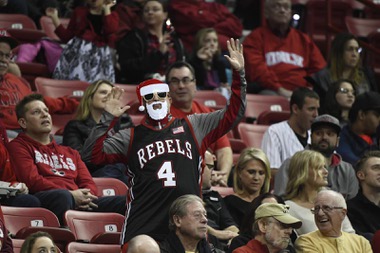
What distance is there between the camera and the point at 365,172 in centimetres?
945

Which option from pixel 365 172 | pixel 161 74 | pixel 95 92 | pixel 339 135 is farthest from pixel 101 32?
pixel 365 172

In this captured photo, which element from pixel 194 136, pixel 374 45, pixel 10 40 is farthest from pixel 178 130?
pixel 374 45

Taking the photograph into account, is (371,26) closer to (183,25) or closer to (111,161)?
(183,25)

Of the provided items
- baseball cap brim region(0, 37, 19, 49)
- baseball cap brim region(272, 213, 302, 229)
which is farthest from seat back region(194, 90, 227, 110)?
baseball cap brim region(272, 213, 302, 229)

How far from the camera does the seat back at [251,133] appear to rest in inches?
437

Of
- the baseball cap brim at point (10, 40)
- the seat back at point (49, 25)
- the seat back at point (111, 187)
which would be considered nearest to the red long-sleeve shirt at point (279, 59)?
the seat back at point (49, 25)

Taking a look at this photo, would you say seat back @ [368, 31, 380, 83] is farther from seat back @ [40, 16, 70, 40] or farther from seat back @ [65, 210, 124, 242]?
seat back @ [65, 210, 124, 242]

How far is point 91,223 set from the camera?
8.54 metres

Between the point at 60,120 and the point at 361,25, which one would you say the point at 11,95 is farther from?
the point at 361,25

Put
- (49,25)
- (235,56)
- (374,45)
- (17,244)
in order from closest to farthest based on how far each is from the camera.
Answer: (17,244)
(235,56)
(49,25)
(374,45)

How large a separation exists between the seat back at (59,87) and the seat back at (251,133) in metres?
1.49

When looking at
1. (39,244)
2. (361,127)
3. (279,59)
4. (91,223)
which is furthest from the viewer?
(279,59)

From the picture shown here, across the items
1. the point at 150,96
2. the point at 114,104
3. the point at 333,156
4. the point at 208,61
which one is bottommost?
the point at 333,156

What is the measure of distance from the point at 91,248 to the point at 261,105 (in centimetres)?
447
